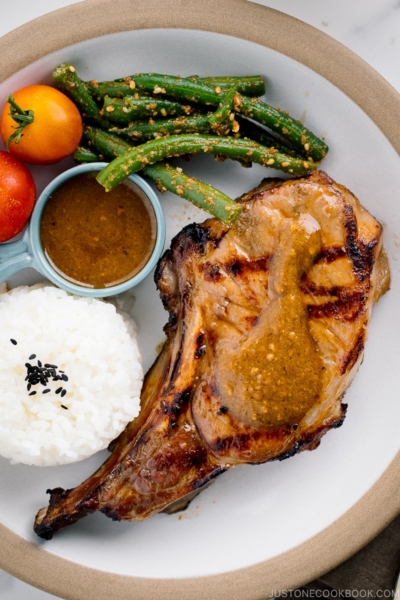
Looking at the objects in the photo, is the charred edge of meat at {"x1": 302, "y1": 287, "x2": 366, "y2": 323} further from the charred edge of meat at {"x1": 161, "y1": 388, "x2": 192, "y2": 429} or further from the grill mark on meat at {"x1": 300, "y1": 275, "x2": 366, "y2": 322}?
the charred edge of meat at {"x1": 161, "y1": 388, "x2": 192, "y2": 429}

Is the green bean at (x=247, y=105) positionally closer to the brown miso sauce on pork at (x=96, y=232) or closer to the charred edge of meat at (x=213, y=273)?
the brown miso sauce on pork at (x=96, y=232)

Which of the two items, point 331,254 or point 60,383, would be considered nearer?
point 331,254


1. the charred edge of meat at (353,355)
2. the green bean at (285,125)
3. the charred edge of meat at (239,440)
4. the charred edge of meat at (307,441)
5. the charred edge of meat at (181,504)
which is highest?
the green bean at (285,125)

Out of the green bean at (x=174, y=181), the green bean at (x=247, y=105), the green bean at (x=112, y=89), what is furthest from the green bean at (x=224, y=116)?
the green bean at (x=112, y=89)

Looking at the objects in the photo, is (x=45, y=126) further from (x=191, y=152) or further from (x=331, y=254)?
(x=331, y=254)

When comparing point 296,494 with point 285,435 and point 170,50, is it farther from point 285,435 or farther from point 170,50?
point 170,50

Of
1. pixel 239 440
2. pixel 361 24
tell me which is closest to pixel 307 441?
pixel 239 440

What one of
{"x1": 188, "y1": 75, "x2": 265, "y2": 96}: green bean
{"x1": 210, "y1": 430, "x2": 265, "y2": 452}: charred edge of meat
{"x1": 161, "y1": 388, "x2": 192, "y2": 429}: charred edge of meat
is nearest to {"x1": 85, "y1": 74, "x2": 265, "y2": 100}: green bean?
{"x1": 188, "y1": 75, "x2": 265, "y2": 96}: green bean

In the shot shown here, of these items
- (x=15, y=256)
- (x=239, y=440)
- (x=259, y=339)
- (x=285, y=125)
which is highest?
(x=285, y=125)
